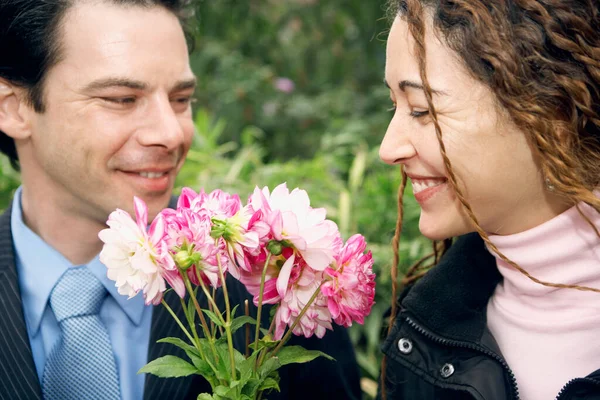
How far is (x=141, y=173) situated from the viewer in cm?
224

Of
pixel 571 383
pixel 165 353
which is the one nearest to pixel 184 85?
pixel 165 353

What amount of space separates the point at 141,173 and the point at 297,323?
960 millimetres

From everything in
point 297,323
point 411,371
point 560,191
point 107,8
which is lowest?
point 411,371

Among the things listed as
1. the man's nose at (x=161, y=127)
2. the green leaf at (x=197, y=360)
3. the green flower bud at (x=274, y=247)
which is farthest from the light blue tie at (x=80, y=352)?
the green flower bud at (x=274, y=247)

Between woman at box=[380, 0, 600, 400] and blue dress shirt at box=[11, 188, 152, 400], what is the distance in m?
0.83

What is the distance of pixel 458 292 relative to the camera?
1966 millimetres

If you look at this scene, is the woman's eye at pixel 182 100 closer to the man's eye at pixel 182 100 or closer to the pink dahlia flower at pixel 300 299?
the man's eye at pixel 182 100

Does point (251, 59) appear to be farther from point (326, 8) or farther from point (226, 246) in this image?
point (226, 246)

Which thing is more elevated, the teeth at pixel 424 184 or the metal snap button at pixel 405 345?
the teeth at pixel 424 184

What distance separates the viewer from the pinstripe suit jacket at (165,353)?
201 centimetres

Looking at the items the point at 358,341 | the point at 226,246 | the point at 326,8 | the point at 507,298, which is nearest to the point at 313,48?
the point at 326,8

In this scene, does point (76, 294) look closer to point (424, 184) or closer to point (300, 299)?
point (300, 299)

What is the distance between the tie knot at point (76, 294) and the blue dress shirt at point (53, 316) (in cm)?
2

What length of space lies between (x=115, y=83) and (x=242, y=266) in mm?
1002
